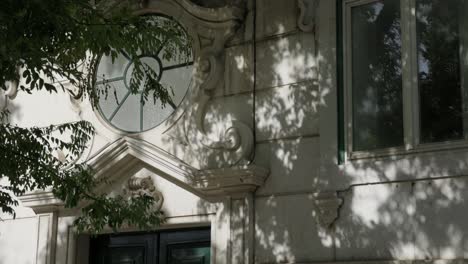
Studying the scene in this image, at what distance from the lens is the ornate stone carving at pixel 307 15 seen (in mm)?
9711

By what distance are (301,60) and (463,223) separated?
8.70ft

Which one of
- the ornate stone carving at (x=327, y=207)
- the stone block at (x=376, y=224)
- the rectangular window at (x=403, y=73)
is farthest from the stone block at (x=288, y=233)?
the rectangular window at (x=403, y=73)

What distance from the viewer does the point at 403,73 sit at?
8.98 meters

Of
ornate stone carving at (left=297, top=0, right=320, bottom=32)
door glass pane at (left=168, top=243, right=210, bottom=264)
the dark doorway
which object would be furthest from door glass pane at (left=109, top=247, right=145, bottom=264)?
ornate stone carving at (left=297, top=0, right=320, bottom=32)

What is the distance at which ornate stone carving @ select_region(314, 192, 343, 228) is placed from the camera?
901 cm

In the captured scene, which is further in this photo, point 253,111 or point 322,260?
point 253,111

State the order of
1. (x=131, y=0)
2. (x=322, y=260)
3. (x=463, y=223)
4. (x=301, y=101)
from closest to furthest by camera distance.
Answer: (x=463, y=223) → (x=322, y=260) → (x=301, y=101) → (x=131, y=0)

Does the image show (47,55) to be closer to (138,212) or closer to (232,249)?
(138,212)

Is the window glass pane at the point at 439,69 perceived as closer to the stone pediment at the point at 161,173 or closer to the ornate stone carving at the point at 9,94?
the stone pediment at the point at 161,173

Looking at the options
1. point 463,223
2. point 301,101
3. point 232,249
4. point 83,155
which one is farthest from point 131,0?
point 463,223

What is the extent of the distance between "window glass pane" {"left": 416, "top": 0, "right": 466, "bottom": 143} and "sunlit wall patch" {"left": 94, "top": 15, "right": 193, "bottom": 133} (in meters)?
2.97

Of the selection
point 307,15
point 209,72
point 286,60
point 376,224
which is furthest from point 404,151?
point 209,72

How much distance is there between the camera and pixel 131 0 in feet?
36.6

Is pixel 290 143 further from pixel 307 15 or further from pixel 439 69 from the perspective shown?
pixel 439 69
